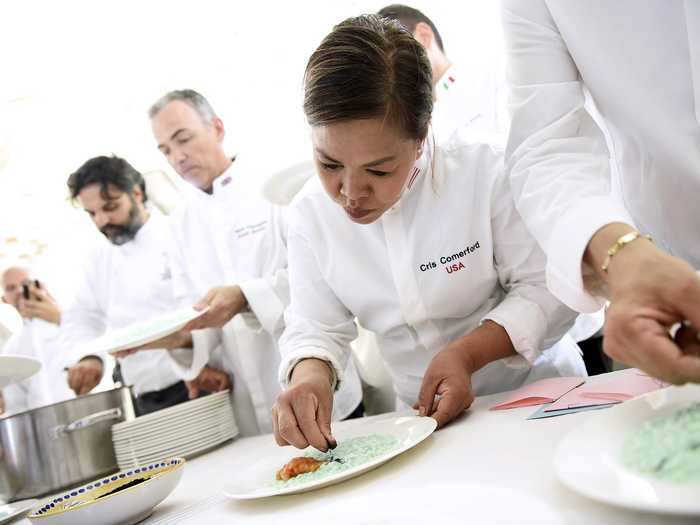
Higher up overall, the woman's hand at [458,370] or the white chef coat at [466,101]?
the white chef coat at [466,101]

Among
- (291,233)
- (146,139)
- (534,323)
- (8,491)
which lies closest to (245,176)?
(291,233)

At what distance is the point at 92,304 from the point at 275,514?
8.30 feet

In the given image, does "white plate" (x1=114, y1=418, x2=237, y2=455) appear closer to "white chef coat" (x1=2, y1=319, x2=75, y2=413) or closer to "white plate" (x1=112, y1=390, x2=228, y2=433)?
"white plate" (x1=112, y1=390, x2=228, y2=433)

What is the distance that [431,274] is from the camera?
138 cm

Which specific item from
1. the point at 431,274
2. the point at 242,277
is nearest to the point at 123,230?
the point at 242,277

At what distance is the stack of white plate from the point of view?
6.02 ft

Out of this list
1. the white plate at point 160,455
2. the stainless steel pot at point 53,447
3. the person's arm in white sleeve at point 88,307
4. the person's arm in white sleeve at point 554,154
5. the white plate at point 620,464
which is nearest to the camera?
the white plate at point 620,464

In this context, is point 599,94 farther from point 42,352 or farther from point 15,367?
point 42,352

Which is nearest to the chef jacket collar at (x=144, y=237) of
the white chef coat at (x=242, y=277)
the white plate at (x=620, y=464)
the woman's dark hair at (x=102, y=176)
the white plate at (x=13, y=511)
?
the woman's dark hair at (x=102, y=176)

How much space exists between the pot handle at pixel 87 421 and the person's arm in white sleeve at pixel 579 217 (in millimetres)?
1314

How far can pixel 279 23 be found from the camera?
444 centimetres

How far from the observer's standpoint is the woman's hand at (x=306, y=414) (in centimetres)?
114

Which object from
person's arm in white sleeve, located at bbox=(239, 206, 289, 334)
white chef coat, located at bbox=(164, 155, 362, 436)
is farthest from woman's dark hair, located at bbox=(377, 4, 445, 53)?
person's arm in white sleeve, located at bbox=(239, 206, 289, 334)

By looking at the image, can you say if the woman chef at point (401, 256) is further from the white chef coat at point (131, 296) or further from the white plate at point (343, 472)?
the white chef coat at point (131, 296)
